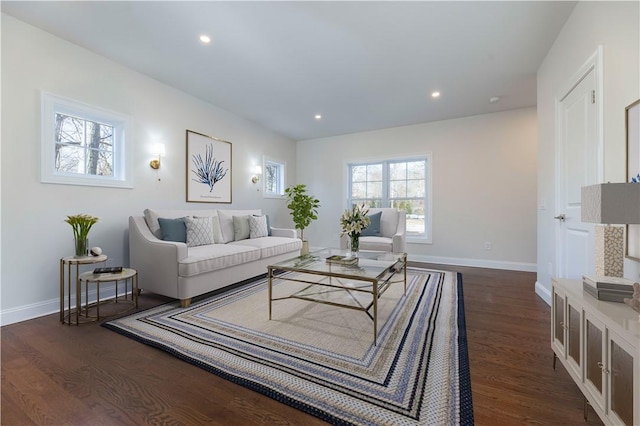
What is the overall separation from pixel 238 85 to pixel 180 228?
195cm

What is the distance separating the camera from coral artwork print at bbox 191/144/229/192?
153 inches

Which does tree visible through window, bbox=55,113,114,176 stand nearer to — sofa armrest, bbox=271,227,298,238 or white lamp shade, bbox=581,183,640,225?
sofa armrest, bbox=271,227,298,238

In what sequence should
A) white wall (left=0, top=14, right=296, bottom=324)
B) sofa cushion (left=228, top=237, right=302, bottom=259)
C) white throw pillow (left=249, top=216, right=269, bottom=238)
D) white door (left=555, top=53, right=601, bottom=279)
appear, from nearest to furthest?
white door (left=555, top=53, right=601, bottom=279), white wall (left=0, top=14, right=296, bottom=324), sofa cushion (left=228, top=237, right=302, bottom=259), white throw pillow (left=249, top=216, right=269, bottom=238)

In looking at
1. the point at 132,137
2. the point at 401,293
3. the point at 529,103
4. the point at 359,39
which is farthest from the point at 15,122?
the point at 529,103

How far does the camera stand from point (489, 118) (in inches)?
171

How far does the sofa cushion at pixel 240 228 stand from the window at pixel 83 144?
1382 mm

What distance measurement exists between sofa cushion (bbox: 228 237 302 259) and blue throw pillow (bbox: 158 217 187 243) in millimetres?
610

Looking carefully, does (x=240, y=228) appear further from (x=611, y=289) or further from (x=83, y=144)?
(x=611, y=289)

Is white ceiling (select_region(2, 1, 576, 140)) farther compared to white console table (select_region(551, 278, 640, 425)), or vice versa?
white ceiling (select_region(2, 1, 576, 140))

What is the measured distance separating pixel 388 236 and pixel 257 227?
2.09 meters

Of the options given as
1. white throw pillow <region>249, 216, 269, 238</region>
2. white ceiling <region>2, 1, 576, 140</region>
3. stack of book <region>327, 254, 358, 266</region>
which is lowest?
stack of book <region>327, 254, 358, 266</region>

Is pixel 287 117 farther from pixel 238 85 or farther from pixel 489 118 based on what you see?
pixel 489 118

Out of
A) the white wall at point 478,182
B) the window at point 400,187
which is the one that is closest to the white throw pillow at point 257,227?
the window at point 400,187

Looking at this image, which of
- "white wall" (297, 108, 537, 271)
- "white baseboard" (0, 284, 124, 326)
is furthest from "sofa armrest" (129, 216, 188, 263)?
"white wall" (297, 108, 537, 271)
